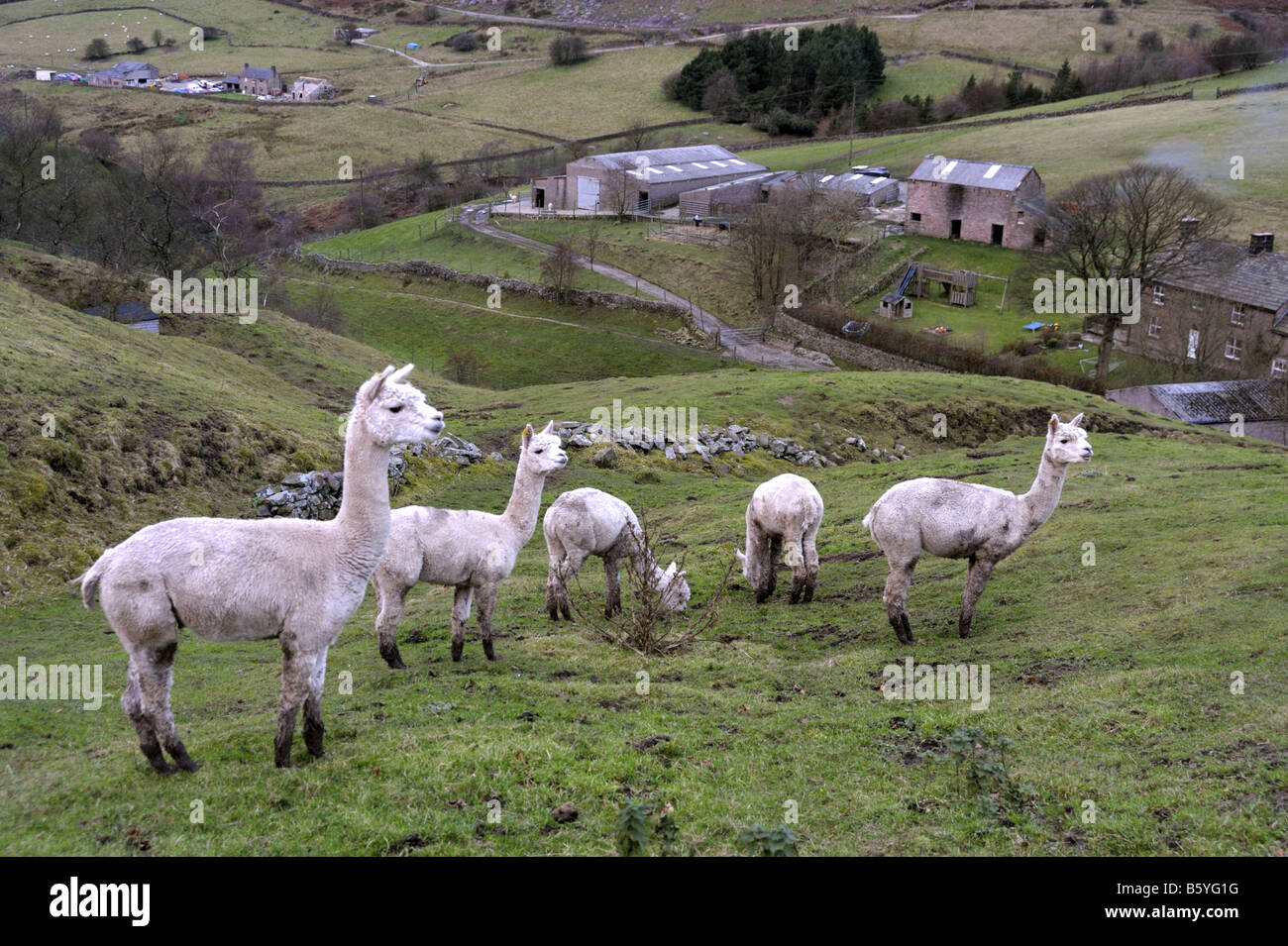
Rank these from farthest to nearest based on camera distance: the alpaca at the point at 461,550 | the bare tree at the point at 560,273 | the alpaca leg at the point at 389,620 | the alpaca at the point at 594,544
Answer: the bare tree at the point at 560,273
the alpaca at the point at 594,544
the alpaca leg at the point at 389,620
the alpaca at the point at 461,550

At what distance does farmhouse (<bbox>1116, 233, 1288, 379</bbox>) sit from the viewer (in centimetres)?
5959

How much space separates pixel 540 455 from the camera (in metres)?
15.1

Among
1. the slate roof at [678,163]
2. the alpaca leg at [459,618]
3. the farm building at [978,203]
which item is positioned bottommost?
the alpaca leg at [459,618]

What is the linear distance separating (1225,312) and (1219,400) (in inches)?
583

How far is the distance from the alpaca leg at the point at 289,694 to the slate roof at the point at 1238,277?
215 feet

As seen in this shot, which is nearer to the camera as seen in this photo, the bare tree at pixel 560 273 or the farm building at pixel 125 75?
the bare tree at pixel 560 273

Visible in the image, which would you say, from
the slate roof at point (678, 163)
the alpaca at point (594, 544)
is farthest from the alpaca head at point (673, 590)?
the slate roof at point (678, 163)

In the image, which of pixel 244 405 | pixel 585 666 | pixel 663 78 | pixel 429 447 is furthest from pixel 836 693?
pixel 663 78

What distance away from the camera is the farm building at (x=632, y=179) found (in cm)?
10388

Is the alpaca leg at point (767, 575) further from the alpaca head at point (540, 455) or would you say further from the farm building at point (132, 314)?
the farm building at point (132, 314)

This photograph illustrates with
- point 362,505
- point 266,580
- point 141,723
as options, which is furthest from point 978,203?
point 141,723

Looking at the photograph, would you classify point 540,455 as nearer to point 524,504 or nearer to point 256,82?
point 524,504

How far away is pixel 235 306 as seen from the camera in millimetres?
54438
